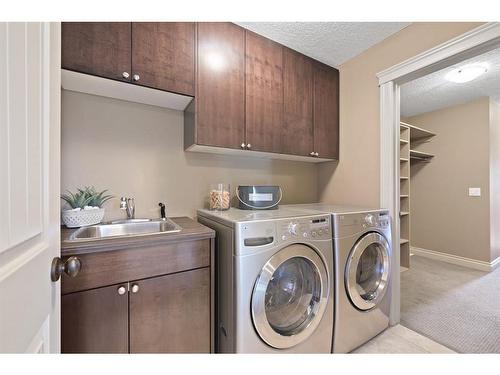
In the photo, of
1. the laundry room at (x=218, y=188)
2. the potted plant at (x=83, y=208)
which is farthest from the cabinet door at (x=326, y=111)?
the potted plant at (x=83, y=208)

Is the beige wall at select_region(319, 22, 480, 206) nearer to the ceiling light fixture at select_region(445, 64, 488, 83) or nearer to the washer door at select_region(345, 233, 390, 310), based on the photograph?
the washer door at select_region(345, 233, 390, 310)

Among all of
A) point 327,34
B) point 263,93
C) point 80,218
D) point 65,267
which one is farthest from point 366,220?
point 80,218

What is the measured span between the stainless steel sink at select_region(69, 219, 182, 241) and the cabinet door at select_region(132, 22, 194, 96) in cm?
88

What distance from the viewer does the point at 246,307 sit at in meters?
1.10

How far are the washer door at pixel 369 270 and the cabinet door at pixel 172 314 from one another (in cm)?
97

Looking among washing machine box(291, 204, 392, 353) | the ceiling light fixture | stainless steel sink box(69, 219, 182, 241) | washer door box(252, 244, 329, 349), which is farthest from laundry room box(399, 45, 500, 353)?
stainless steel sink box(69, 219, 182, 241)

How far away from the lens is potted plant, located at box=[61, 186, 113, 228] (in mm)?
1227

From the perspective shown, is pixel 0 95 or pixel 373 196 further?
pixel 373 196

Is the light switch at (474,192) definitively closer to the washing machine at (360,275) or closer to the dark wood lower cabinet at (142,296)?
the washing machine at (360,275)

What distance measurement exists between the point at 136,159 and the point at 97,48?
689 mm

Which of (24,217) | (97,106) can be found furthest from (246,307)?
(97,106)
